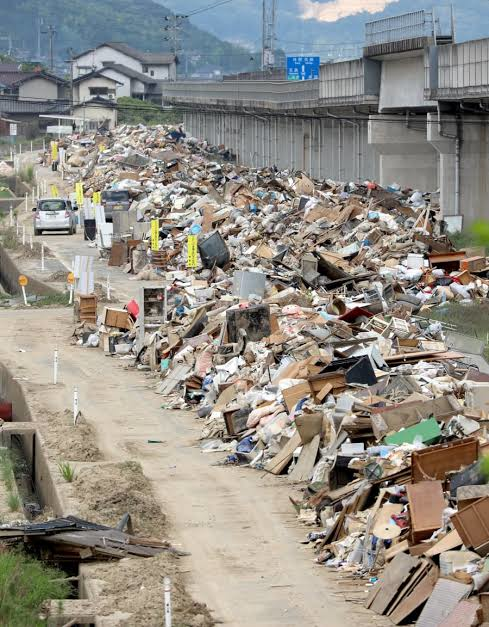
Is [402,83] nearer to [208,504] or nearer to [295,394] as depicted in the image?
[295,394]

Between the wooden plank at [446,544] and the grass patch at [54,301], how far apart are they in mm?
24397

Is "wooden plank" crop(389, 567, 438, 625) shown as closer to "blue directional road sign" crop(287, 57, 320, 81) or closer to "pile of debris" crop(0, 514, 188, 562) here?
"pile of debris" crop(0, 514, 188, 562)

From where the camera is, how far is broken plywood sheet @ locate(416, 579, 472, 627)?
12.3 metres

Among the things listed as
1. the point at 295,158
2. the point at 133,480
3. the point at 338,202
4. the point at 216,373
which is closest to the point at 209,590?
the point at 133,480

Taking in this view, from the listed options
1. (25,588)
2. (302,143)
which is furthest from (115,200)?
(25,588)

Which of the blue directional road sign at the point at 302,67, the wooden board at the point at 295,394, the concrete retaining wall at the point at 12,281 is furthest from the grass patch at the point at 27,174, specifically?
the wooden board at the point at 295,394

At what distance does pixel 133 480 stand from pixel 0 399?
10664 mm

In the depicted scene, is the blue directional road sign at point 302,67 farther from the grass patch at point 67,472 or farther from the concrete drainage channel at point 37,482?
the grass patch at point 67,472

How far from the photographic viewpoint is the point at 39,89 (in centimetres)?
12250

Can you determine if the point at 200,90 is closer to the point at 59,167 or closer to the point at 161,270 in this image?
the point at 59,167

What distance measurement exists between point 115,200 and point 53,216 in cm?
364

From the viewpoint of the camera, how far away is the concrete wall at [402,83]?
43.5m

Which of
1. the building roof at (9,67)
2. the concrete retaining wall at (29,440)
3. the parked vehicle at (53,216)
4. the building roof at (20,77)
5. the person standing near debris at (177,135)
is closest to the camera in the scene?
the concrete retaining wall at (29,440)

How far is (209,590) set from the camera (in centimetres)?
1416
